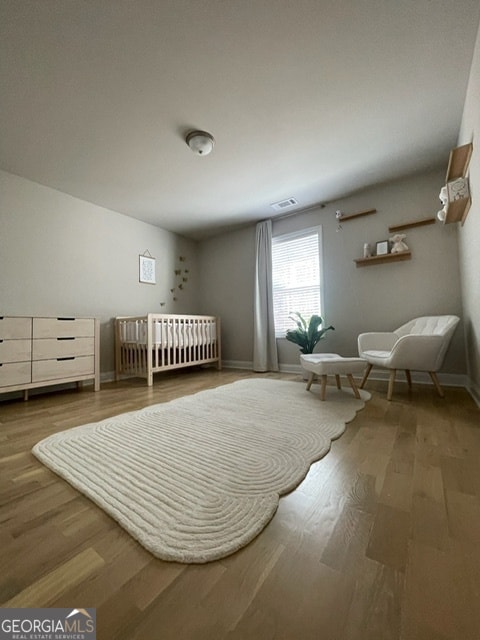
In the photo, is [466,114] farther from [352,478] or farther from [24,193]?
[24,193]

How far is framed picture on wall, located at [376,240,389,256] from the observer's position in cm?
282

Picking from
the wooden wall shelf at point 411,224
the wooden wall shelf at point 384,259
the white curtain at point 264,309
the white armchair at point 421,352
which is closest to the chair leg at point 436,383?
the white armchair at point 421,352

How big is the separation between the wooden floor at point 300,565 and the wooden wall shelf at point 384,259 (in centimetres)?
217

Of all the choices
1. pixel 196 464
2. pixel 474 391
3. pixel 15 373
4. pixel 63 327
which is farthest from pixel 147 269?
pixel 474 391

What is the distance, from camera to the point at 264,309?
3.73 m

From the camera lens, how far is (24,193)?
257cm

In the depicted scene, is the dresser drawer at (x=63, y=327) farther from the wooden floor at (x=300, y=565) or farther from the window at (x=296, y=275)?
the window at (x=296, y=275)

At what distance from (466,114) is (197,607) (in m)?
2.91

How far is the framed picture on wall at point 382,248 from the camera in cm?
282

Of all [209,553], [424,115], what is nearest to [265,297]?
[424,115]

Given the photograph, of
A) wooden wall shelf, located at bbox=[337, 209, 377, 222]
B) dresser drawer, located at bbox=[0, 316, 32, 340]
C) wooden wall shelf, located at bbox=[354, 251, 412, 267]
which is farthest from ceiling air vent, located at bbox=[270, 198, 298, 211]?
dresser drawer, located at bbox=[0, 316, 32, 340]

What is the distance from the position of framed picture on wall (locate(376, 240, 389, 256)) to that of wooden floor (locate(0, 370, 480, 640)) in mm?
2237

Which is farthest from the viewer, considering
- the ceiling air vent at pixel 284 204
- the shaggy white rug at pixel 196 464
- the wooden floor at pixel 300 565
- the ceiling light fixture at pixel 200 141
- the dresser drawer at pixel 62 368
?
the ceiling air vent at pixel 284 204

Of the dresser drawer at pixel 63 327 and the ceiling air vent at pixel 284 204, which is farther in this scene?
the ceiling air vent at pixel 284 204
